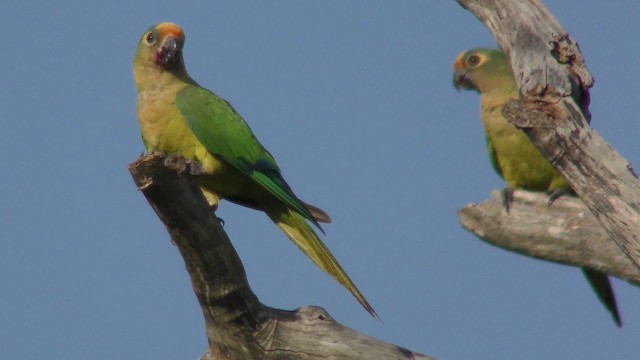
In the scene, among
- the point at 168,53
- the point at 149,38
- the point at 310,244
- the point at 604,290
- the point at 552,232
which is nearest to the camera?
the point at 552,232

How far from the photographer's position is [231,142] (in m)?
5.80

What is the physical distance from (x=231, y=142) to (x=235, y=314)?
5.17ft

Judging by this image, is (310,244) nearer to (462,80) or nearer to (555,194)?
(555,194)

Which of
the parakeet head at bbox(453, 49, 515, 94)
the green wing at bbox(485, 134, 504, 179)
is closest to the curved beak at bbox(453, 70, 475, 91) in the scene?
the parakeet head at bbox(453, 49, 515, 94)

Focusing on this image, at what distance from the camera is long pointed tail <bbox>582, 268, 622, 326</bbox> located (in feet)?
19.3

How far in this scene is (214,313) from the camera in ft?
14.9

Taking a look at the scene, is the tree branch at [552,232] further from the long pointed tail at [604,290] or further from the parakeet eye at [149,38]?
the parakeet eye at [149,38]

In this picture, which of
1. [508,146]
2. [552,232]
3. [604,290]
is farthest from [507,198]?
[508,146]

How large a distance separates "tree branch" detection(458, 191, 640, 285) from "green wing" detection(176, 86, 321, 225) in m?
1.09

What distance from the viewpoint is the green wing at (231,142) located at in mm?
5680

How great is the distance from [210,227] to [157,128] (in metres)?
1.68

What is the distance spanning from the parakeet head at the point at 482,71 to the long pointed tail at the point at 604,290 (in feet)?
5.81

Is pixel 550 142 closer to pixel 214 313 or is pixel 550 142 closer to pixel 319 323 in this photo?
pixel 319 323

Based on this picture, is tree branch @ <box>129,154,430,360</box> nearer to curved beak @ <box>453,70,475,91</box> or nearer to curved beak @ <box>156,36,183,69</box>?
curved beak @ <box>156,36,183,69</box>
